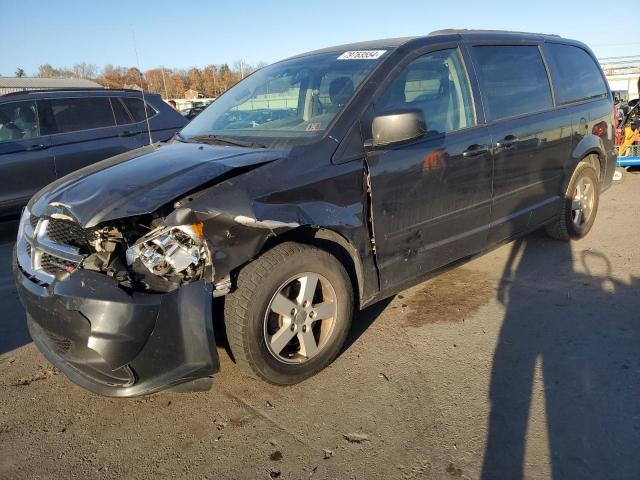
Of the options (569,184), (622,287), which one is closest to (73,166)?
(569,184)

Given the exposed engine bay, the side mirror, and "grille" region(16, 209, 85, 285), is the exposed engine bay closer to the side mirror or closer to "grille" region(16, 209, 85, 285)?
"grille" region(16, 209, 85, 285)

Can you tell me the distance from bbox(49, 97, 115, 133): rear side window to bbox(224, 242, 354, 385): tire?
17.4 feet

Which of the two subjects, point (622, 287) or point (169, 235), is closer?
point (169, 235)

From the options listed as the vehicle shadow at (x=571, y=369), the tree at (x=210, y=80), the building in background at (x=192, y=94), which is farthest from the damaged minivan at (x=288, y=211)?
the tree at (x=210, y=80)

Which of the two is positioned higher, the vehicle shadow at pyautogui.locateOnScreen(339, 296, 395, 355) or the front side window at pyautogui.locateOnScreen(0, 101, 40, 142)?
the front side window at pyautogui.locateOnScreen(0, 101, 40, 142)

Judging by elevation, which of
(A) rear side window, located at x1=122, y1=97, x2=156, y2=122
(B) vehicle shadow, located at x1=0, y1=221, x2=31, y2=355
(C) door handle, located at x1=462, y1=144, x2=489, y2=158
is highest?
(A) rear side window, located at x1=122, y1=97, x2=156, y2=122

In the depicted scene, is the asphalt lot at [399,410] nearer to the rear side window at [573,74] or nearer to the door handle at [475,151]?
the door handle at [475,151]

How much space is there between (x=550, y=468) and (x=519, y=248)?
3.11 metres

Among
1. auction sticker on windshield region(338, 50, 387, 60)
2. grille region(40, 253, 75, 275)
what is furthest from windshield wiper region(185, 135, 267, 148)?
grille region(40, 253, 75, 275)

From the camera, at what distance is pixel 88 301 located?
218 centimetres

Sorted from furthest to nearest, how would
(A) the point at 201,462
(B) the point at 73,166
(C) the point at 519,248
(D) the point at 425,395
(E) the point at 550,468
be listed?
(B) the point at 73,166 → (C) the point at 519,248 → (D) the point at 425,395 → (A) the point at 201,462 → (E) the point at 550,468

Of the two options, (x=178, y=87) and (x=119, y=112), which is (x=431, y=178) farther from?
(x=178, y=87)

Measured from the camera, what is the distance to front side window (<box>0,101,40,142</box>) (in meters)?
6.21

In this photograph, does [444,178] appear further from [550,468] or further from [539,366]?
[550,468]
